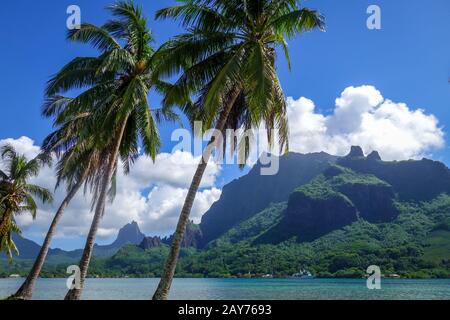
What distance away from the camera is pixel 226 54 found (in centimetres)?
1462

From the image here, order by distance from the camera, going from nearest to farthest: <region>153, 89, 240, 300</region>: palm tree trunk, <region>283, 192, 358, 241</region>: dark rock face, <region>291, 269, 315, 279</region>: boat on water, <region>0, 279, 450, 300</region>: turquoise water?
<region>153, 89, 240, 300</region>: palm tree trunk → <region>0, 279, 450, 300</region>: turquoise water → <region>291, 269, 315, 279</region>: boat on water → <region>283, 192, 358, 241</region>: dark rock face

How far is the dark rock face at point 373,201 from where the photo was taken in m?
182

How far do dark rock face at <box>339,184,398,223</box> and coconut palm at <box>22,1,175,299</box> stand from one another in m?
177

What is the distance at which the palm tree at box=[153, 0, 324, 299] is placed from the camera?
1320 cm

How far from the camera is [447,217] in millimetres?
160000

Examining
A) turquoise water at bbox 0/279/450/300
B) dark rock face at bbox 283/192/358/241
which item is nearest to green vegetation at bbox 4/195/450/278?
dark rock face at bbox 283/192/358/241

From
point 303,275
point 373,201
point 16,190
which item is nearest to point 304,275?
point 303,275

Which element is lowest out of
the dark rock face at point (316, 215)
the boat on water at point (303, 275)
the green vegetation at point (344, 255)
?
the boat on water at point (303, 275)

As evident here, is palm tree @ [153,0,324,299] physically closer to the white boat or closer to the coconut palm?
the coconut palm

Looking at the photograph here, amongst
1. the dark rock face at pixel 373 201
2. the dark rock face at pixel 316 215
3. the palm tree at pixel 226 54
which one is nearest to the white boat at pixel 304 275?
the dark rock face at pixel 316 215

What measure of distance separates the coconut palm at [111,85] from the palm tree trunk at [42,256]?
320cm

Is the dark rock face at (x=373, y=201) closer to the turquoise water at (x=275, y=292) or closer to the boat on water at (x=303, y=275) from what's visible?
the boat on water at (x=303, y=275)
